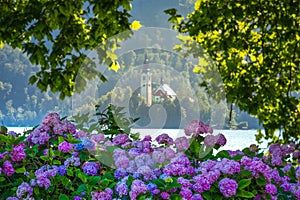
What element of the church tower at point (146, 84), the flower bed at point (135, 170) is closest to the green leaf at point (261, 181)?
the flower bed at point (135, 170)

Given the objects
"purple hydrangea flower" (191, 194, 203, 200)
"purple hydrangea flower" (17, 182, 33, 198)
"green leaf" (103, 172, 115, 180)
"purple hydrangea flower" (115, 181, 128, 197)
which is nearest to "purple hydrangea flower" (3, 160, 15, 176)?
"purple hydrangea flower" (17, 182, 33, 198)

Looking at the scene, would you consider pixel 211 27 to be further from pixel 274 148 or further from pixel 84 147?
pixel 84 147

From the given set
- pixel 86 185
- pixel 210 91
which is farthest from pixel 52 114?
pixel 210 91

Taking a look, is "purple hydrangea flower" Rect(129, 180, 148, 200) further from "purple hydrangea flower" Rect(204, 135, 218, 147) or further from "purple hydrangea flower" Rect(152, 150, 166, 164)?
"purple hydrangea flower" Rect(204, 135, 218, 147)

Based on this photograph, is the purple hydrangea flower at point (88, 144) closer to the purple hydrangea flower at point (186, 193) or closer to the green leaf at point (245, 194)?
the purple hydrangea flower at point (186, 193)

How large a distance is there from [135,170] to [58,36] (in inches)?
165

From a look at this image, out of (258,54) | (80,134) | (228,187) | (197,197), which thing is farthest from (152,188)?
(258,54)

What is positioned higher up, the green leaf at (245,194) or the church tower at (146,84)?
the church tower at (146,84)

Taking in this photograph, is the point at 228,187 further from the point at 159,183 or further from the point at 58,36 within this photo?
the point at 58,36

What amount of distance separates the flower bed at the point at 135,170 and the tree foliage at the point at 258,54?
10.4 ft

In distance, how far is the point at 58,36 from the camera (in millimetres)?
5793

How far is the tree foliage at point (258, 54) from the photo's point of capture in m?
5.35

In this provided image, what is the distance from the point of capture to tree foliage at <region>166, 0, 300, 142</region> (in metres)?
5.35

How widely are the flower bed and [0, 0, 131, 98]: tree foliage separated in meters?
3.08
